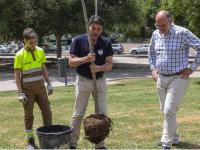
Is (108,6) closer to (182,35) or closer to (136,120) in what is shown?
(136,120)

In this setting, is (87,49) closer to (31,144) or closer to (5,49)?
(31,144)

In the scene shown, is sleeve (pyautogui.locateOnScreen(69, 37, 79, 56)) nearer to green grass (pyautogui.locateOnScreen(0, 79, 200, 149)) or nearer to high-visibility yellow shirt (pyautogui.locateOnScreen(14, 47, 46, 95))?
high-visibility yellow shirt (pyautogui.locateOnScreen(14, 47, 46, 95))

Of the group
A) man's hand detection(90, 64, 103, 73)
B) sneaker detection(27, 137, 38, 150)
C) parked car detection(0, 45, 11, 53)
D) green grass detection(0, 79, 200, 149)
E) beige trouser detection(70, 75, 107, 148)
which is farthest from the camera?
parked car detection(0, 45, 11, 53)

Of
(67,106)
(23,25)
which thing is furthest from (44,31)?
(67,106)

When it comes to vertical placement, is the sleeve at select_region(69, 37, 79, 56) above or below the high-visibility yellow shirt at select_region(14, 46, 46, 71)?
above

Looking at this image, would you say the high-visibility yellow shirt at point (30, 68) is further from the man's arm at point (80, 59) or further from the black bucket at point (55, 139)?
the black bucket at point (55, 139)

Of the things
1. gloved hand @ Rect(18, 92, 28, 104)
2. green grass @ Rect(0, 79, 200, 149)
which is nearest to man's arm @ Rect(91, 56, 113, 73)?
gloved hand @ Rect(18, 92, 28, 104)

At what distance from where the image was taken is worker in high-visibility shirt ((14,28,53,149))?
693 cm

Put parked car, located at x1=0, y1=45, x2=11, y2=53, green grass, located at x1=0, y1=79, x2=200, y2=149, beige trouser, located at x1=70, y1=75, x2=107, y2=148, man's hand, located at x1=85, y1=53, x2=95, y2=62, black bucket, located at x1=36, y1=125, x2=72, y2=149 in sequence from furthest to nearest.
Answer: parked car, located at x1=0, y1=45, x2=11, y2=53 < green grass, located at x1=0, y1=79, x2=200, y2=149 < beige trouser, located at x1=70, y1=75, x2=107, y2=148 < man's hand, located at x1=85, y1=53, x2=95, y2=62 < black bucket, located at x1=36, y1=125, x2=72, y2=149

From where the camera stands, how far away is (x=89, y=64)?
260 inches

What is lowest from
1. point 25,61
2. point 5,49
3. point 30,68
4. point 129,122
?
point 5,49

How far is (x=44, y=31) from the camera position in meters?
33.9

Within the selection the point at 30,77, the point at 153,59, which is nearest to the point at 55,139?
the point at 30,77

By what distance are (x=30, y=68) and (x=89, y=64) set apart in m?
0.97
